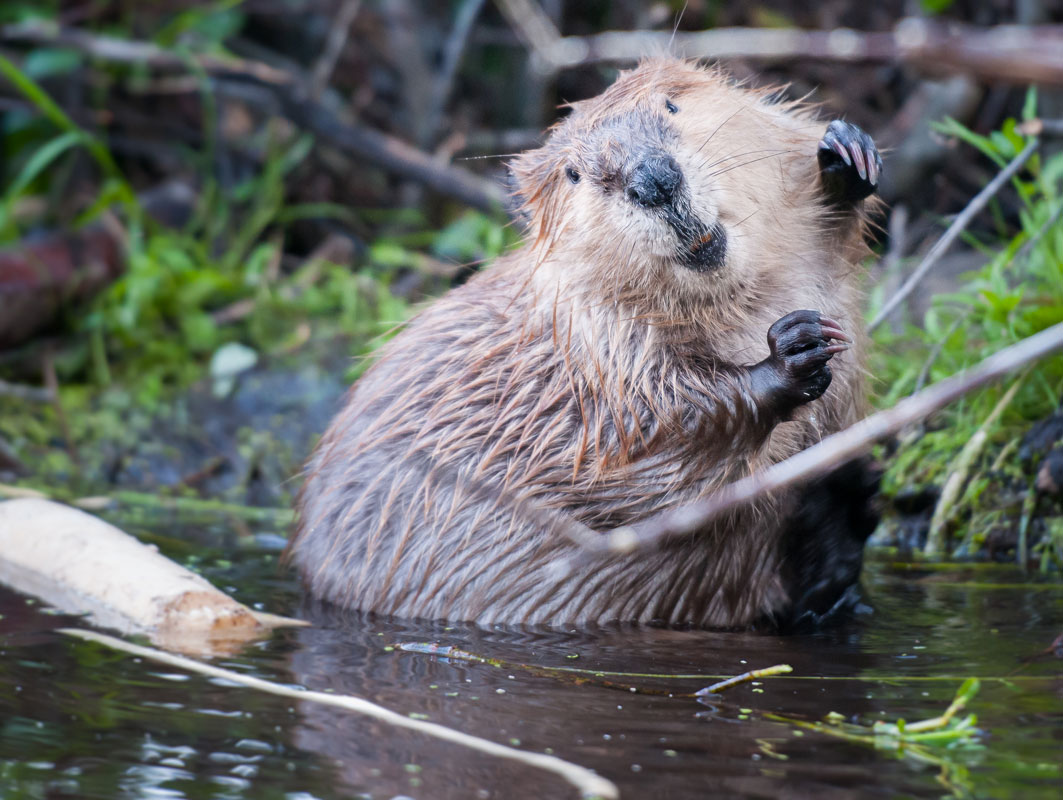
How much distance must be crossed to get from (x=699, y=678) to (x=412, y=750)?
56cm

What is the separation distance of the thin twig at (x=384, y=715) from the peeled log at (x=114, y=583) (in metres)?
0.10

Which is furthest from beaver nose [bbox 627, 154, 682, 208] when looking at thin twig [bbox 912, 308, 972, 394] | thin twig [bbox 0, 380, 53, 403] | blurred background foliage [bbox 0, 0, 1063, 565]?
thin twig [bbox 0, 380, 53, 403]

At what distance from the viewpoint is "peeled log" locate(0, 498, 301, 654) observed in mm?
2379

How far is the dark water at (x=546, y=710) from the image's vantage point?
5.06ft

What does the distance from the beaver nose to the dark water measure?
0.81 metres

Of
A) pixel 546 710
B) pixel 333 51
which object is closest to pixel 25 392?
pixel 333 51

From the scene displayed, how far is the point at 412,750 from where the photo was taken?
1668 mm

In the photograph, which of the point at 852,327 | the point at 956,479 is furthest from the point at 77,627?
the point at 956,479

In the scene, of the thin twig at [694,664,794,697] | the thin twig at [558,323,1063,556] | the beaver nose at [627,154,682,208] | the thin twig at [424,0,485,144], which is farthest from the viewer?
the thin twig at [424,0,485,144]

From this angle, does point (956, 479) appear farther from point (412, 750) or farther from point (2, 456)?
point (2, 456)

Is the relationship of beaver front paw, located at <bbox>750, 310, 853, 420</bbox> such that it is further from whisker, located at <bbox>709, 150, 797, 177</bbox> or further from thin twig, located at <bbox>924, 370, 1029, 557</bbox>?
thin twig, located at <bbox>924, 370, 1029, 557</bbox>

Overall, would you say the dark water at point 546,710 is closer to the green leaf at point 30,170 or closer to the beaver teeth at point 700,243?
the beaver teeth at point 700,243

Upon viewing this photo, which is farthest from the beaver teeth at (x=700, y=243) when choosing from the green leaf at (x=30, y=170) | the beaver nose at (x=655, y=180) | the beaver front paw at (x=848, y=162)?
the green leaf at (x=30, y=170)

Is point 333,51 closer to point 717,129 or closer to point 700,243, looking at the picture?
point 717,129
